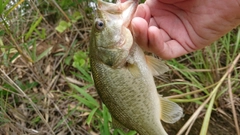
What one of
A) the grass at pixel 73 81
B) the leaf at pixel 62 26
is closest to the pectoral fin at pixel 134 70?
the grass at pixel 73 81

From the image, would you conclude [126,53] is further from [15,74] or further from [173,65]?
[15,74]

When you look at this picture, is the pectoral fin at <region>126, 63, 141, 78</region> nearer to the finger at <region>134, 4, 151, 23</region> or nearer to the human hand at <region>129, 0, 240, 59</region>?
the human hand at <region>129, 0, 240, 59</region>

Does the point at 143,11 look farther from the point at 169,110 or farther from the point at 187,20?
the point at 169,110

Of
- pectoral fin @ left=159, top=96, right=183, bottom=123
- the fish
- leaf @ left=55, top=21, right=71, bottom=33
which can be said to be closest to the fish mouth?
the fish

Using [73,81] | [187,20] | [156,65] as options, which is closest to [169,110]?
[156,65]

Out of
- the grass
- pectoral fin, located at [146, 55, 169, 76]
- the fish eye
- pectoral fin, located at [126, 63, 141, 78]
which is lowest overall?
the grass

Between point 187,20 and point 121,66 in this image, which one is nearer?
point 121,66
